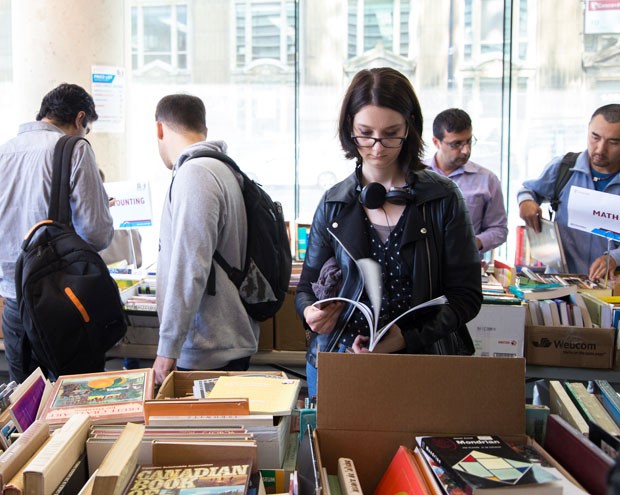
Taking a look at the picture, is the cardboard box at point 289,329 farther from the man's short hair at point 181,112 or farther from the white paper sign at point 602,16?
the white paper sign at point 602,16

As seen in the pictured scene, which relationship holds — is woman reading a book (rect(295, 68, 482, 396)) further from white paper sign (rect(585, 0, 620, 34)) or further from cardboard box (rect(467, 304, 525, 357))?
white paper sign (rect(585, 0, 620, 34))

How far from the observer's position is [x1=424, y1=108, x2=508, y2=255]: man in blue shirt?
11.6 ft

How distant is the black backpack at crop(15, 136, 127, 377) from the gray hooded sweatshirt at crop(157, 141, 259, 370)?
33 cm

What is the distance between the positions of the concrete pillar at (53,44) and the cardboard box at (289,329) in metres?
2.53

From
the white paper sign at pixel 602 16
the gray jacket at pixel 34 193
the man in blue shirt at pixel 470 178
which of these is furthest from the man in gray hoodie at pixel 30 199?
the white paper sign at pixel 602 16

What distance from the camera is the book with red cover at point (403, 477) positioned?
1139mm

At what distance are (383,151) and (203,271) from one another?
0.67m

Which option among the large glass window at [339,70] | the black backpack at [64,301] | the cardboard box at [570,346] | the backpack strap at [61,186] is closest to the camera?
the black backpack at [64,301]

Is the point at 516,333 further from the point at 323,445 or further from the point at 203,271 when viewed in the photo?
the point at 323,445

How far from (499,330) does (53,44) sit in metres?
3.76

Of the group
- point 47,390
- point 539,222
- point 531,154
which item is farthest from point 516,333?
point 531,154

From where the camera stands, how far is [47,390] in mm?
1546

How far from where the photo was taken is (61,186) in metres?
2.47

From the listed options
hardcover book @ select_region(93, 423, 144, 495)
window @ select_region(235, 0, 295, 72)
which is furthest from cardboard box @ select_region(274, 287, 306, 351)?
window @ select_region(235, 0, 295, 72)
